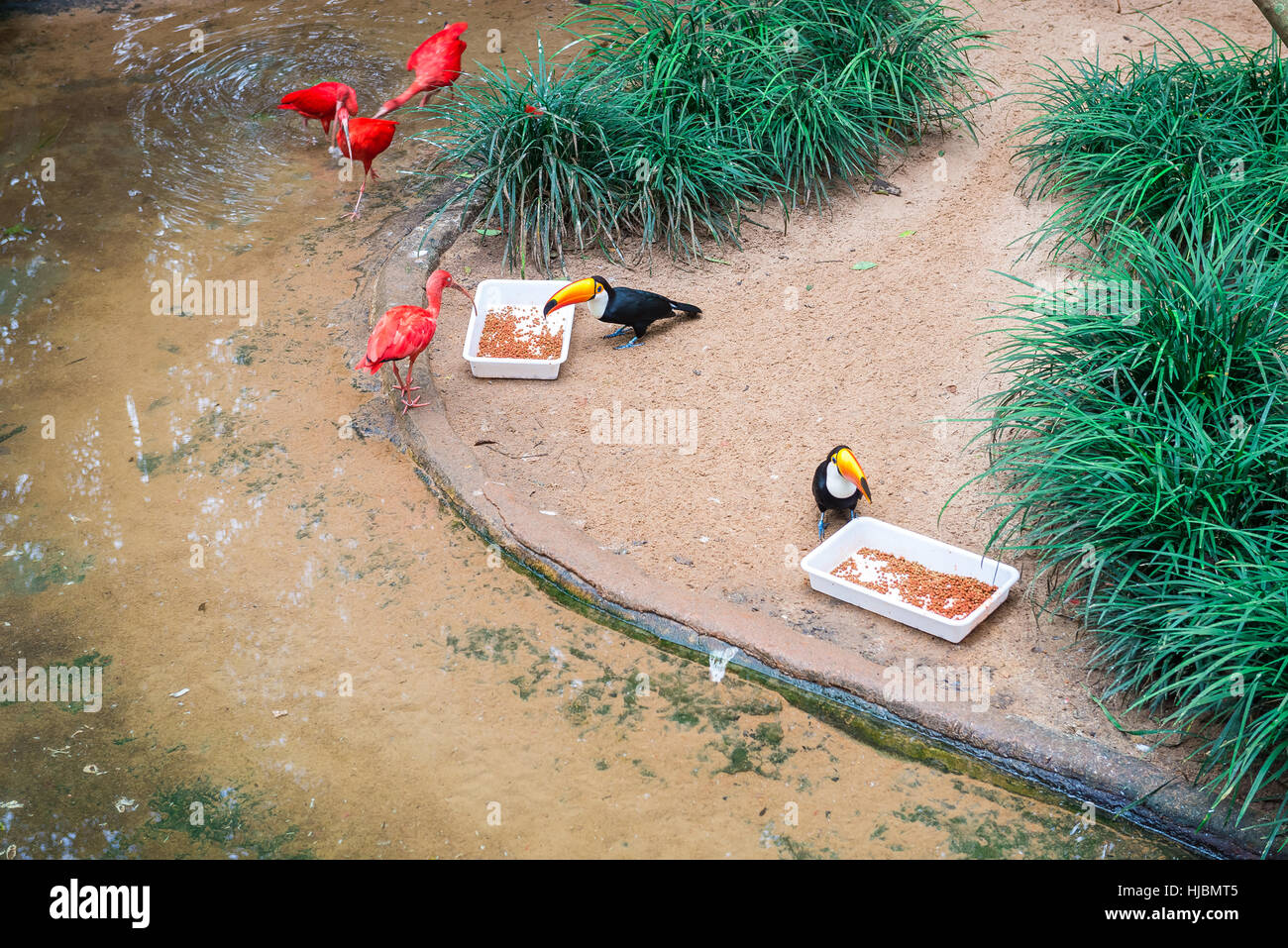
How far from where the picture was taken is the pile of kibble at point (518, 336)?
4.89 metres

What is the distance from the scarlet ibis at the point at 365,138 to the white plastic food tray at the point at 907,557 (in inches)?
134

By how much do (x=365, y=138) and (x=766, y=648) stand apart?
3695 mm

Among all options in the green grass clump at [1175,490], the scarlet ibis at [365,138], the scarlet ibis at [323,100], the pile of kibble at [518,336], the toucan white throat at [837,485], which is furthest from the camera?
the scarlet ibis at [323,100]

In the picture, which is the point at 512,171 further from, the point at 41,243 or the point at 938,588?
the point at 938,588

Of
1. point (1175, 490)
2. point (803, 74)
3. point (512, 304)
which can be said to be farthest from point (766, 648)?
point (803, 74)

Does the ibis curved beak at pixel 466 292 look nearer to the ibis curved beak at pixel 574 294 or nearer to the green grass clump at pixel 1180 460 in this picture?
the ibis curved beak at pixel 574 294

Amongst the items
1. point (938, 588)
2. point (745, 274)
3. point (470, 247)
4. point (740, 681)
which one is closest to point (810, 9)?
point (745, 274)

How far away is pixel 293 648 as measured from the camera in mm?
3650

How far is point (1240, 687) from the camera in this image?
2893 millimetres

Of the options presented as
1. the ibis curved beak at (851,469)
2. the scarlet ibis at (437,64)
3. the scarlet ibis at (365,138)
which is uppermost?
the scarlet ibis at (437,64)

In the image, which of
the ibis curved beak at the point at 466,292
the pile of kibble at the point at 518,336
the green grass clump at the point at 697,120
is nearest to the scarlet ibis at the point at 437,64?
the green grass clump at the point at 697,120

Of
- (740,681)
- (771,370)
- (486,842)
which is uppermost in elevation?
(771,370)

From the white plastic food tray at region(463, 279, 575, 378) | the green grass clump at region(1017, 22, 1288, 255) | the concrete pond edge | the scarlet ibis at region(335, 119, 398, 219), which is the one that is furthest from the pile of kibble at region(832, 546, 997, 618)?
the scarlet ibis at region(335, 119, 398, 219)

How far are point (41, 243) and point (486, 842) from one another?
4480mm
